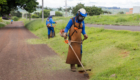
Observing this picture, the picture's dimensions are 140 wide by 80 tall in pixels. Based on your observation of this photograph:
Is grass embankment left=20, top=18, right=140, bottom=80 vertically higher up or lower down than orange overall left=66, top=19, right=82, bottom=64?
lower down

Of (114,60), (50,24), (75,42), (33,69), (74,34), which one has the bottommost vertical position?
(33,69)

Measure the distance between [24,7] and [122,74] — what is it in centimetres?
2881

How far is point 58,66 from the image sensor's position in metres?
6.65

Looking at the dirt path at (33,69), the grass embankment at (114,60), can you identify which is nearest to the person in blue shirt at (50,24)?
the grass embankment at (114,60)

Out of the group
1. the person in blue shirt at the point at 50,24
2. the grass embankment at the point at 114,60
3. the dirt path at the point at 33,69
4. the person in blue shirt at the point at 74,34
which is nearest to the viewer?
the grass embankment at the point at 114,60

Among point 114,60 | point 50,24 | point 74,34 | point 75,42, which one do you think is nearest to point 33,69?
point 75,42

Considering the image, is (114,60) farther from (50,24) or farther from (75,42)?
(50,24)

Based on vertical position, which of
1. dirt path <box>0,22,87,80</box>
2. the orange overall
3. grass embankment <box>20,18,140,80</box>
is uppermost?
the orange overall

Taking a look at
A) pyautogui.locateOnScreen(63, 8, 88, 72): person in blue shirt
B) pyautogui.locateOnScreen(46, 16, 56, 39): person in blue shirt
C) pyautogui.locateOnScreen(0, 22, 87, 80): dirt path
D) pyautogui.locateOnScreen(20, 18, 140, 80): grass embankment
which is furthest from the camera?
pyautogui.locateOnScreen(46, 16, 56, 39): person in blue shirt

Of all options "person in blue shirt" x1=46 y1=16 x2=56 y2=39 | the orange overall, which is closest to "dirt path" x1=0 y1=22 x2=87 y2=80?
the orange overall

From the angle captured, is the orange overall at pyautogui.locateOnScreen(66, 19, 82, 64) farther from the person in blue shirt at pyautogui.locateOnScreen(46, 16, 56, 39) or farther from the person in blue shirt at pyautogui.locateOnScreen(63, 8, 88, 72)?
the person in blue shirt at pyautogui.locateOnScreen(46, 16, 56, 39)

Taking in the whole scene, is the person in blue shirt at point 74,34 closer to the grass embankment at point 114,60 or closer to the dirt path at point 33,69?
the dirt path at point 33,69

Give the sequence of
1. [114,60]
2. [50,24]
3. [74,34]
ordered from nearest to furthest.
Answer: [74,34] < [114,60] < [50,24]

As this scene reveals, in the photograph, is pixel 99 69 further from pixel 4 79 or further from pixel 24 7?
pixel 24 7
